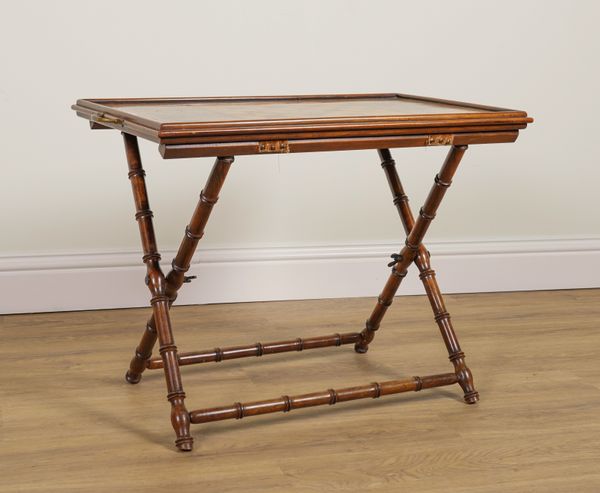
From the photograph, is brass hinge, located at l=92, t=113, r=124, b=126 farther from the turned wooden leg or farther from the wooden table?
the turned wooden leg

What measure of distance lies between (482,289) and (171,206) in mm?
1371

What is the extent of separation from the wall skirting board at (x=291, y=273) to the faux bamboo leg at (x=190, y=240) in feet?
2.75

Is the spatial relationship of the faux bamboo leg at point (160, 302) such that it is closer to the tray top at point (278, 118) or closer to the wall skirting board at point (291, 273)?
the tray top at point (278, 118)

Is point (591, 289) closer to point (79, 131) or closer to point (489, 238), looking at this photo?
point (489, 238)

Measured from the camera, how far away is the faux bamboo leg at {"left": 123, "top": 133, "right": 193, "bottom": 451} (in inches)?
98.9

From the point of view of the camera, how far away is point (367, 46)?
3.79 meters

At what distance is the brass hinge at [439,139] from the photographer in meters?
2.57

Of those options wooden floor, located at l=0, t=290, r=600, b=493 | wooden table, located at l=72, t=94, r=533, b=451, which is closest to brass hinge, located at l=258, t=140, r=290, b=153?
wooden table, located at l=72, t=94, r=533, b=451

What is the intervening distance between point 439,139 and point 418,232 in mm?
395

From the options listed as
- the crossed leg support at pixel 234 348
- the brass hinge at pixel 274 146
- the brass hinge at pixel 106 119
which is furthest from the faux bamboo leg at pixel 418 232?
the brass hinge at pixel 106 119

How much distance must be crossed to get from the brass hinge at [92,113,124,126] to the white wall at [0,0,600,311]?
101 cm

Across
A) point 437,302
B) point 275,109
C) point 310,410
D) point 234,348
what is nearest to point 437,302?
point 437,302

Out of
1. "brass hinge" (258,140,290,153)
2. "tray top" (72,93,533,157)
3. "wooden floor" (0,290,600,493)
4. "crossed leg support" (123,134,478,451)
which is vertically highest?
"tray top" (72,93,533,157)

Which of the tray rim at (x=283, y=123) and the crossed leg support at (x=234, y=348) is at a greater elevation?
the tray rim at (x=283, y=123)
